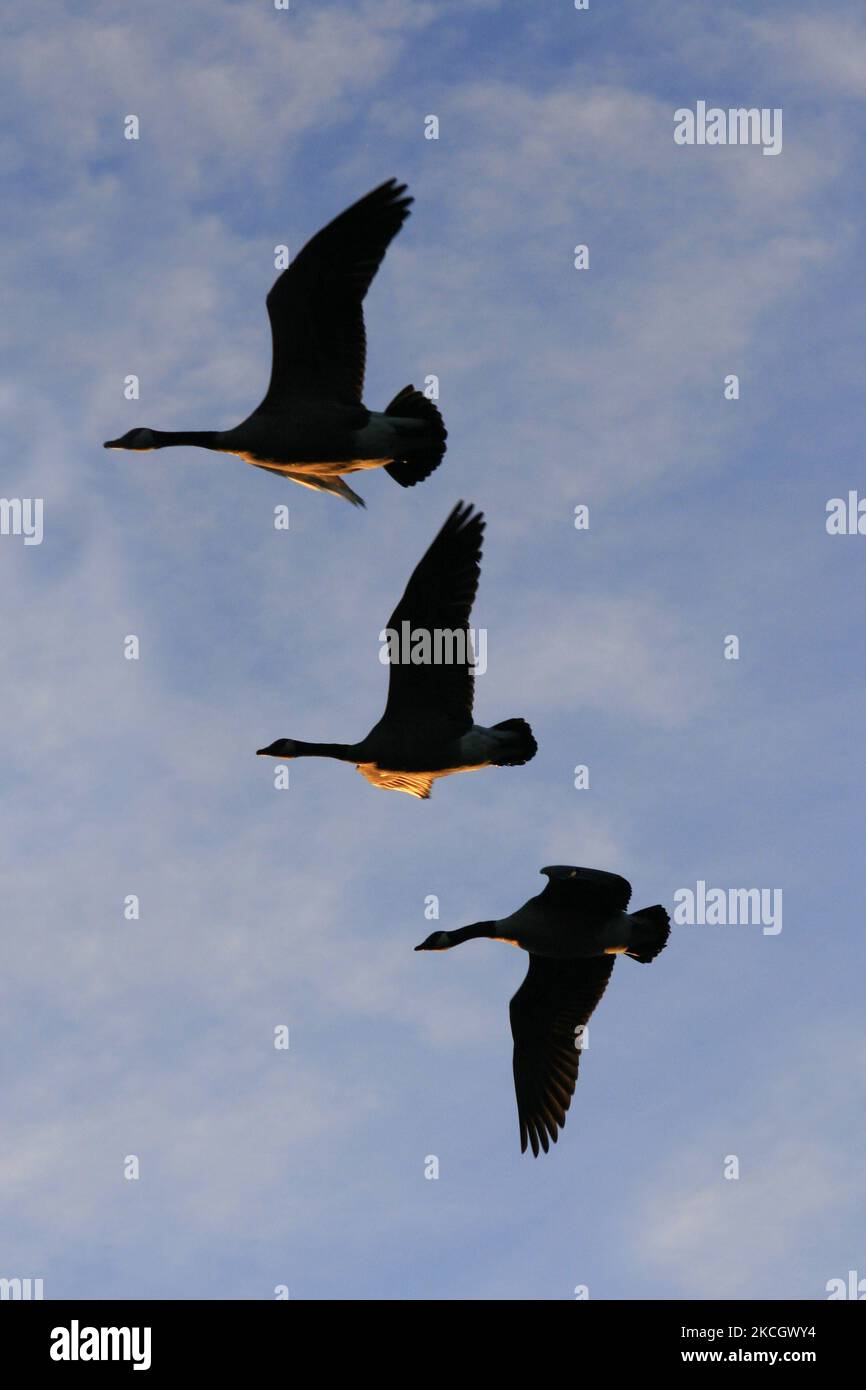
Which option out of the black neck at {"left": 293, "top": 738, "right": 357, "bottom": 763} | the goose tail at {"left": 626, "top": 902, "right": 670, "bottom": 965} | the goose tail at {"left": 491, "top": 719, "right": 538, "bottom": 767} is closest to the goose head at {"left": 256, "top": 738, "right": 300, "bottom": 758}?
the black neck at {"left": 293, "top": 738, "right": 357, "bottom": 763}

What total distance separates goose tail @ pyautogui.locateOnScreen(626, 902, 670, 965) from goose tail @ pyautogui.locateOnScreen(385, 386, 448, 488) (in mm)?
7158

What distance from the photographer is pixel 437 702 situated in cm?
2222

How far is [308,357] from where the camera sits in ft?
71.6

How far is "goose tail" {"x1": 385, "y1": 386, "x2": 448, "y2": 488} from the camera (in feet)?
73.5

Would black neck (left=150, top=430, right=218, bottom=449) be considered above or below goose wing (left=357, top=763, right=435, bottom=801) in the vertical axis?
above

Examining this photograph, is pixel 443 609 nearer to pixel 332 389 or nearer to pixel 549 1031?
pixel 332 389

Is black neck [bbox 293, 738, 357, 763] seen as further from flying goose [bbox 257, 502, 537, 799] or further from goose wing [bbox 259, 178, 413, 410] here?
goose wing [bbox 259, 178, 413, 410]

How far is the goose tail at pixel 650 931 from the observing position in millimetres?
23078

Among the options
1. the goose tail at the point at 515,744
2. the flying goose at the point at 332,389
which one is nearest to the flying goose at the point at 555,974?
the goose tail at the point at 515,744

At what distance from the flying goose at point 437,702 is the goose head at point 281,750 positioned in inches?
15.4

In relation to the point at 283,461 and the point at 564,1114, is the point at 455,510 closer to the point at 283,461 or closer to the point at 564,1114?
the point at 283,461

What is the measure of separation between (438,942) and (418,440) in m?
7.67
